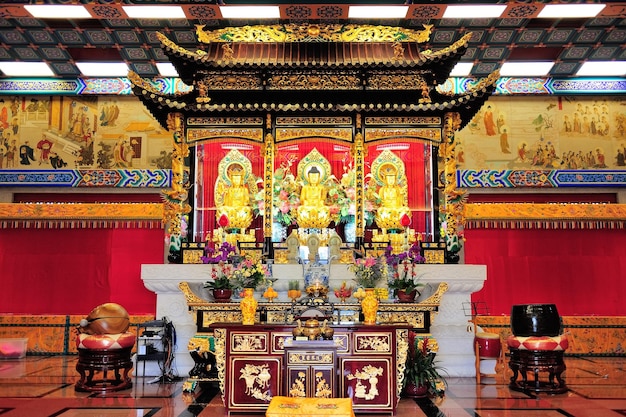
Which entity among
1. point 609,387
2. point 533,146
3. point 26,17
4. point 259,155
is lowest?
point 609,387

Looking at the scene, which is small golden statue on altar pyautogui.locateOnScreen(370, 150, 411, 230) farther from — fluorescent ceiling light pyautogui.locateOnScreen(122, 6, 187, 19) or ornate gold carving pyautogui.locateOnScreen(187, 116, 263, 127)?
fluorescent ceiling light pyautogui.locateOnScreen(122, 6, 187, 19)

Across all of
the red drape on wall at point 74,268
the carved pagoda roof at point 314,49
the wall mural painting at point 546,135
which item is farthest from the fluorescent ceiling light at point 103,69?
the wall mural painting at point 546,135

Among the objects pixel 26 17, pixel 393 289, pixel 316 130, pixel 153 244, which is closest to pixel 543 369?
pixel 393 289

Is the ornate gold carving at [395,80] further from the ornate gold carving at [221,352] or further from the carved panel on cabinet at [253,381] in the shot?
the carved panel on cabinet at [253,381]

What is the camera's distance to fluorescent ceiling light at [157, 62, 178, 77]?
11.2 m

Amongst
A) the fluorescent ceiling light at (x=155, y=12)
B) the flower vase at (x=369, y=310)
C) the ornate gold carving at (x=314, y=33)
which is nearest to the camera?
the flower vase at (x=369, y=310)

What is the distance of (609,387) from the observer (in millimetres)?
6422

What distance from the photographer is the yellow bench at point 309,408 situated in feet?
11.9

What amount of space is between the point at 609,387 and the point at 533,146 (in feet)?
20.0

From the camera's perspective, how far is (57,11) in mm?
9305

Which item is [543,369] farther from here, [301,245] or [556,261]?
[556,261]

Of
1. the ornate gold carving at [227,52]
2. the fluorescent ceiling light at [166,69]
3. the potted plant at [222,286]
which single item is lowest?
the potted plant at [222,286]

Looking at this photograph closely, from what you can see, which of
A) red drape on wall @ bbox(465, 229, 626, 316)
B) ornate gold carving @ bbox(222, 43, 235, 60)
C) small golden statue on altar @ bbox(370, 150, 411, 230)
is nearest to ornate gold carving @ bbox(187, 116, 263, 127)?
ornate gold carving @ bbox(222, 43, 235, 60)

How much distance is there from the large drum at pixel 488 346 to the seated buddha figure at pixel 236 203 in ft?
11.7
